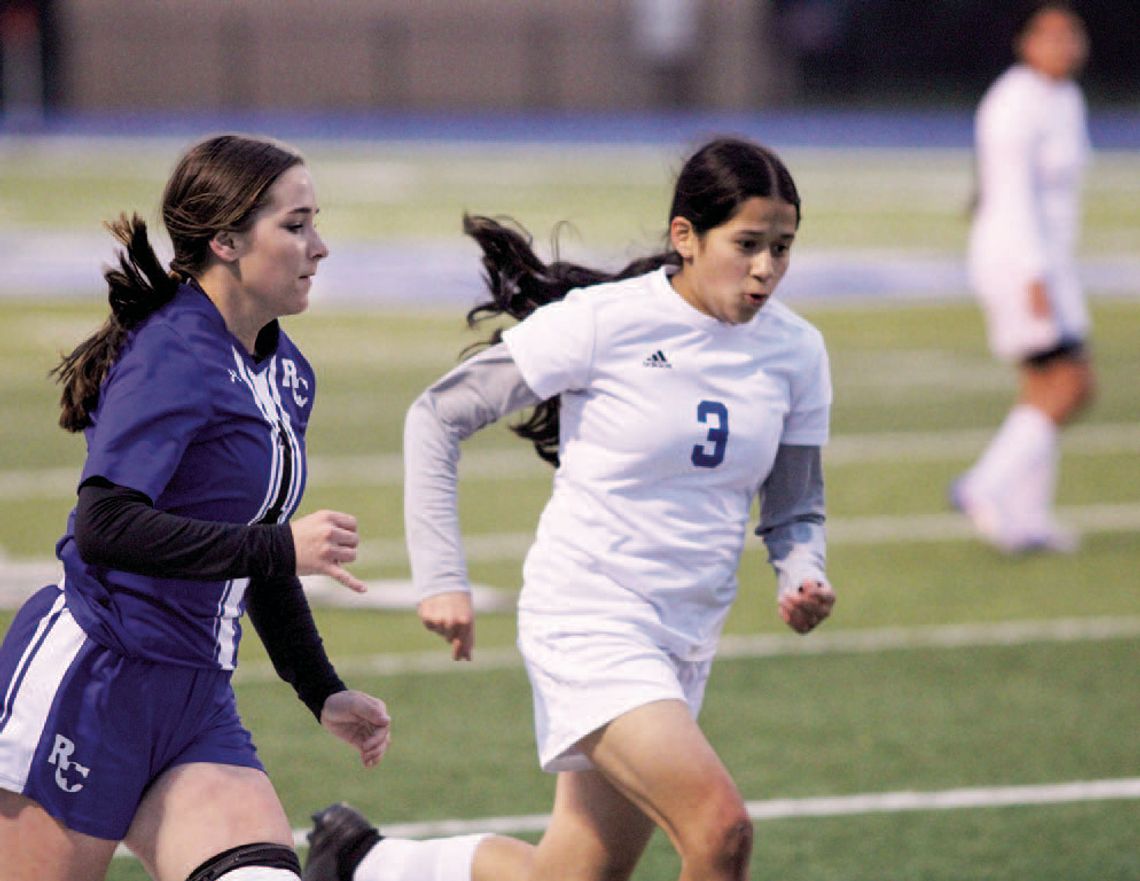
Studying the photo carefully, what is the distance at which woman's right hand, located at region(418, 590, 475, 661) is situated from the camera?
4.35m

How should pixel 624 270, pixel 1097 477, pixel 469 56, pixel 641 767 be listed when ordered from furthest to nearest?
pixel 469 56 < pixel 1097 477 < pixel 624 270 < pixel 641 767

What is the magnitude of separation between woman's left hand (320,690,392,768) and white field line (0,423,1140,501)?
23.9 ft

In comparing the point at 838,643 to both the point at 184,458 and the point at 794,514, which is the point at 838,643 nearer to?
the point at 794,514

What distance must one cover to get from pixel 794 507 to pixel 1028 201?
18.6 ft

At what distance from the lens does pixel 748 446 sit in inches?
177

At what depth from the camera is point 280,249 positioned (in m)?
4.02

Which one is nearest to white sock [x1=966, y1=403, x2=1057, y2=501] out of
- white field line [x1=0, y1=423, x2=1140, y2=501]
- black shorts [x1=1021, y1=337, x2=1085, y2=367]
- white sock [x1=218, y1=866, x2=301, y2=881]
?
black shorts [x1=1021, y1=337, x2=1085, y2=367]

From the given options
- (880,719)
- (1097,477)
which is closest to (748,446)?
(880,719)

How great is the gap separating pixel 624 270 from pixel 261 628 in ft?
4.14

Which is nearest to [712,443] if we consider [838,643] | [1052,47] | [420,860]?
[420,860]

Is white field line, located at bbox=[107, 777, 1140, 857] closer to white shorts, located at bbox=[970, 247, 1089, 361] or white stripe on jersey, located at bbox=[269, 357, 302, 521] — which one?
white stripe on jersey, located at bbox=[269, 357, 302, 521]

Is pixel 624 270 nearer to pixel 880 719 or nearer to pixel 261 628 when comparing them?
pixel 261 628

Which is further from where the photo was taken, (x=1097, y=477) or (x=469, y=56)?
(x=469, y=56)

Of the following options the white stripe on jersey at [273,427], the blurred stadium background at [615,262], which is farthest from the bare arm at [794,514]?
the white stripe on jersey at [273,427]
